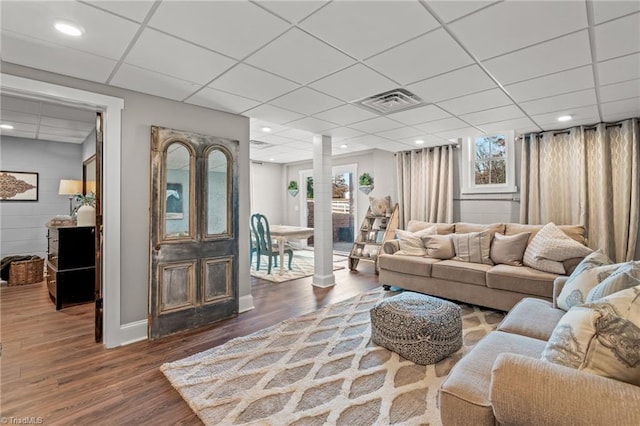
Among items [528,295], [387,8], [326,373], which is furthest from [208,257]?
[528,295]

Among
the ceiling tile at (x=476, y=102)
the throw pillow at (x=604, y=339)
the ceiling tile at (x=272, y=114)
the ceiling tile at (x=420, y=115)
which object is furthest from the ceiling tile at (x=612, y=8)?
the ceiling tile at (x=272, y=114)

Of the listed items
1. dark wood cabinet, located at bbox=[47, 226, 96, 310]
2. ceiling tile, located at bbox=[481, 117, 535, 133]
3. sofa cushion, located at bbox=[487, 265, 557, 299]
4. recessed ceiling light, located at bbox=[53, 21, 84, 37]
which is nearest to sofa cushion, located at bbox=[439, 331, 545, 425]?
sofa cushion, located at bbox=[487, 265, 557, 299]

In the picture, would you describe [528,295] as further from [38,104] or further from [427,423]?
[38,104]

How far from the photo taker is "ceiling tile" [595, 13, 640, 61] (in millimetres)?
1754

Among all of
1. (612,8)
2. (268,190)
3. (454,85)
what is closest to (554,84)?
(454,85)

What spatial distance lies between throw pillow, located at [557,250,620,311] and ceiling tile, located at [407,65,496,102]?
5.39 feet

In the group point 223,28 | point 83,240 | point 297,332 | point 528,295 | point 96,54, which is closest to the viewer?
point 223,28

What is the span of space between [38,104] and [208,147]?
211 centimetres

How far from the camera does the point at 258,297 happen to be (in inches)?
162

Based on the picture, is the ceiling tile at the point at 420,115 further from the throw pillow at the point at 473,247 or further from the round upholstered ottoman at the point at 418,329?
the round upholstered ottoman at the point at 418,329

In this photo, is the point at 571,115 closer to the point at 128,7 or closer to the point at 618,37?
the point at 618,37

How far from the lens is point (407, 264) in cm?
416

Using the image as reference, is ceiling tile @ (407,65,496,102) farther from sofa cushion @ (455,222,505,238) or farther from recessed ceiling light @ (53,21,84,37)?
recessed ceiling light @ (53,21,84,37)

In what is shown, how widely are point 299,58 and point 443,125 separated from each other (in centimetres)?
254
